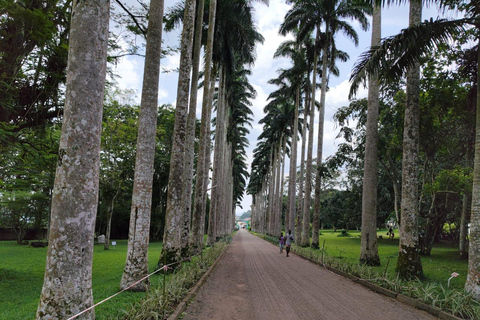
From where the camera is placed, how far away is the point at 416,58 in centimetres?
916

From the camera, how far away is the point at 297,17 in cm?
2373

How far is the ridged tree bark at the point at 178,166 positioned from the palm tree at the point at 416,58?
5.61 metres

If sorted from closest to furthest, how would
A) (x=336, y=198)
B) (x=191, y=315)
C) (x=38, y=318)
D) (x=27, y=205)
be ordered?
1. (x=38, y=318)
2. (x=191, y=315)
3. (x=27, y=205)
4. (x=336, y=198)

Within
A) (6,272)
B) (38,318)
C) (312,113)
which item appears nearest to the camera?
(38,318)

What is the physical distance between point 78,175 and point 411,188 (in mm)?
9295

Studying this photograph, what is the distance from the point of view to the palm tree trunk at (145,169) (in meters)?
7.12

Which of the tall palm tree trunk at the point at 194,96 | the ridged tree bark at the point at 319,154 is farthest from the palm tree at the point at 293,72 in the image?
the tall palm tree trunk at the point at 194,96

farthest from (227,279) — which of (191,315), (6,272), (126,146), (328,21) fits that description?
(328,21)

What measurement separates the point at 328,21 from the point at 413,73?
15.3 metres

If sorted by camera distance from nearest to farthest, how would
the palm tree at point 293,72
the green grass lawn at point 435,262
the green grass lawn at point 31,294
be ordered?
the green grass lawn at point 31,294 < the green grass lawn at point 435,262 < the palm tree at point 293,72

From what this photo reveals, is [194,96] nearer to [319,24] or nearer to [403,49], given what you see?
[403,49]

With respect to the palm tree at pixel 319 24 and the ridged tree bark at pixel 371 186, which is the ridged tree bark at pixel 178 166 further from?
the palm tree at pixel 319 24

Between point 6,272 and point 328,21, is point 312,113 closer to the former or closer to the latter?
point 328,21

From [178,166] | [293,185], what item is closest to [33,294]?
[178,166]
